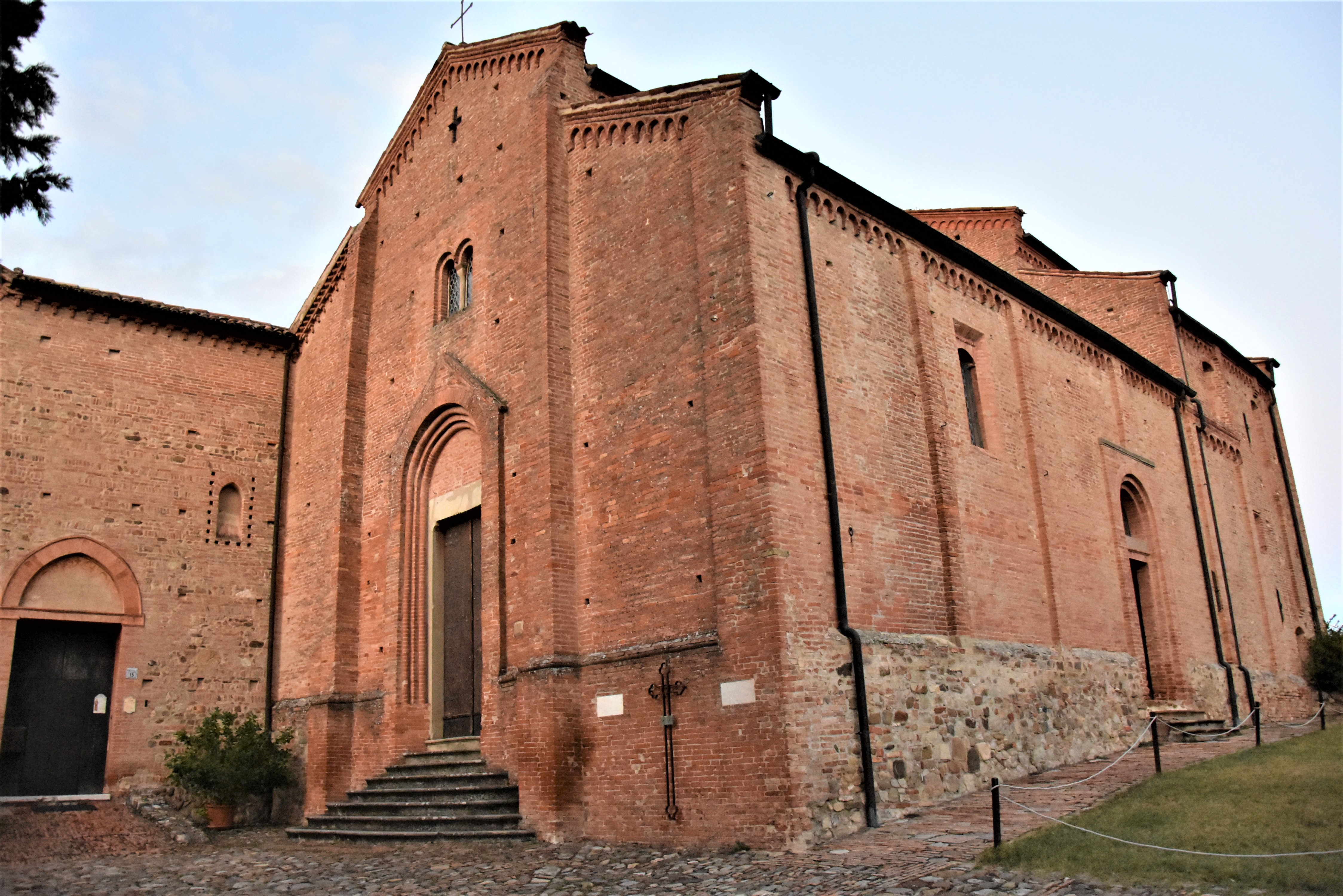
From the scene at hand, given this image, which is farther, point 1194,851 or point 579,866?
point 579,866

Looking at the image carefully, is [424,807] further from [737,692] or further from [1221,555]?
[1221,555]

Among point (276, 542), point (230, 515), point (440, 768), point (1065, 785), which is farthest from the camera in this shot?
point (276, 542)

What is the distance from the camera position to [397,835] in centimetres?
1161

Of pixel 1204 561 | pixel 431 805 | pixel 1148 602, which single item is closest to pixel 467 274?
pixel 431 805

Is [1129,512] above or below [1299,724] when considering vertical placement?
above

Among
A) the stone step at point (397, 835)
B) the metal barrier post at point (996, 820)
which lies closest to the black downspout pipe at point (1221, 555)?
the metal barrier post at point (996, 820)

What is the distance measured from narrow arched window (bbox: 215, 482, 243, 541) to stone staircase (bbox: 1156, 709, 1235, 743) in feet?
51.6

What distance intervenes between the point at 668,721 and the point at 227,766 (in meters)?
7.50

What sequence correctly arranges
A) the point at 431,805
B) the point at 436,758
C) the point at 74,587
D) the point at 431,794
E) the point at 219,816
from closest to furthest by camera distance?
the point at 431,805 → the point at 431,794 → the point at 436,758 → the point at 219,816 → the point at 74,587

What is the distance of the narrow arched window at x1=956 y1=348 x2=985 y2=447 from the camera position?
1454 cm

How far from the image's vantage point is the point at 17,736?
47.3 ft

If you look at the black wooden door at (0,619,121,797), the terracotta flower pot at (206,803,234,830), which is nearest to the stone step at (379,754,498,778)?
the terracotta flower pot at (206,803,234,830)

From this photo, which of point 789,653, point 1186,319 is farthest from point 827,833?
point 1186,319

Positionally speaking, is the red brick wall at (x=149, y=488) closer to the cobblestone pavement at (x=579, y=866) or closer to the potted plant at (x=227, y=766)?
the potted plant at (x=227, y=766)
